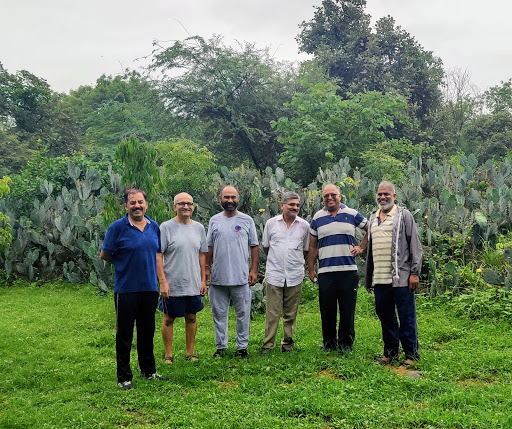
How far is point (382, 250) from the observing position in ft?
15.5

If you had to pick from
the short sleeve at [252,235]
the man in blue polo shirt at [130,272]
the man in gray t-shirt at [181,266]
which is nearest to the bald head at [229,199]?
the short sleeve at [252,235]

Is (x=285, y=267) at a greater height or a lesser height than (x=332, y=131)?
lesser

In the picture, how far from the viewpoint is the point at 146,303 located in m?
4.44

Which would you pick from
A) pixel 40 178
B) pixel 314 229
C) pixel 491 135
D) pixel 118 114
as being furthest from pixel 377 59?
pixel 314 229

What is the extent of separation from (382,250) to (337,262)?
0.49 m

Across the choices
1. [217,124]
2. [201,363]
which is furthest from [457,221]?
[217,124]

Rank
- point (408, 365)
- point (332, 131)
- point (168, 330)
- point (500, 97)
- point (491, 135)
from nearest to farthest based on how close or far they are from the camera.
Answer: point (408, 365)
point (168, 330)
point (332, 131)
point (491, 135)
point (500, 97)

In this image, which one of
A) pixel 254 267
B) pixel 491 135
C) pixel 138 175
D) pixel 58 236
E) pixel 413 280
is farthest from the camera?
pixel 491 135

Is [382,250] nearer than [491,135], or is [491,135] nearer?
[382,250]

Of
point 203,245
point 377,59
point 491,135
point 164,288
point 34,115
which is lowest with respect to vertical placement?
point 164,288

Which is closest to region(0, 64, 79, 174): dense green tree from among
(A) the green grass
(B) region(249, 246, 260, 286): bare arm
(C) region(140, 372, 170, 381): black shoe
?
(A) the green grass

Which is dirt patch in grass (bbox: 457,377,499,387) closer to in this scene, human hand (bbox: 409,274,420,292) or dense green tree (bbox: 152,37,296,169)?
human hand (bbox: 409,274,420,292)

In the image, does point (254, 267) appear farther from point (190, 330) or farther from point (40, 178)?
point (40, 178)

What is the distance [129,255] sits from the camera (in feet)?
14.2
